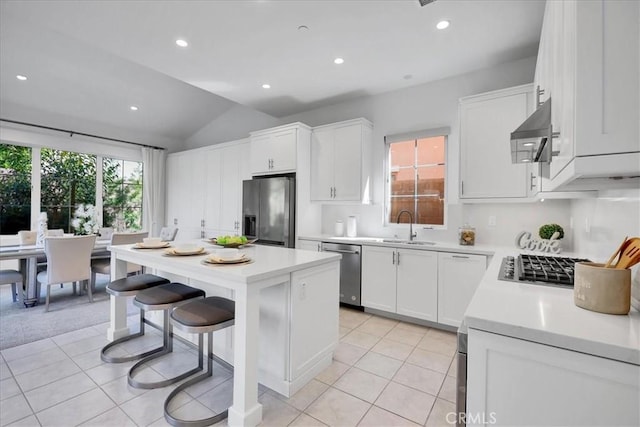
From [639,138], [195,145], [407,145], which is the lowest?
[639,138]

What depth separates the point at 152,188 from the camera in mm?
5996

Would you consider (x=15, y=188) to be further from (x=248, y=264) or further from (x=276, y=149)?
(x=248, y=264)

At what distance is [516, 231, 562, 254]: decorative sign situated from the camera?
2504 millimetres

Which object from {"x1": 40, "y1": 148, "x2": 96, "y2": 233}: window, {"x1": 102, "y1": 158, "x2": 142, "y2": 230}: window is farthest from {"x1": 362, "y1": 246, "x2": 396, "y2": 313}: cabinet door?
{"x1": 40, "y1": 148, "x2": 96, "y2": 233}: window

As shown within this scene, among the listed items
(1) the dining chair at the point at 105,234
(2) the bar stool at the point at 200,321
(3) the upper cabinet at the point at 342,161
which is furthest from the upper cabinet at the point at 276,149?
(1) the dining chair at the point at 105,234

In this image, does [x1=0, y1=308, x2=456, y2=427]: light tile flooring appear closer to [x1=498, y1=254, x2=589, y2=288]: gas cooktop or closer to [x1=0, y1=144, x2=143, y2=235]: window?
[x1=498, y1=254, x2=589, y2=288]: gas cooktop

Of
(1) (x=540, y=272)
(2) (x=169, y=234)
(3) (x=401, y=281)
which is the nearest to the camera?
(1) (x=540, y=272)

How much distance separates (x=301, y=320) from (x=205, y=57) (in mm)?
2865

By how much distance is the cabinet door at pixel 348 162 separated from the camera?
377cm

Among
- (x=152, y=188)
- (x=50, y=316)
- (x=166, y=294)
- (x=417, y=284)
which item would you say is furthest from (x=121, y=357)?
(x=152, y=188)

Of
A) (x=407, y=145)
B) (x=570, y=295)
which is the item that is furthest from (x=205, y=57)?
(x=570, y=295)

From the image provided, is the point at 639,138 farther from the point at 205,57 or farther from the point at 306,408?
the point at 205,57

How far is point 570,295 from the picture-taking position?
1.16 meters

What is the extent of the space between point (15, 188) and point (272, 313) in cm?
536
